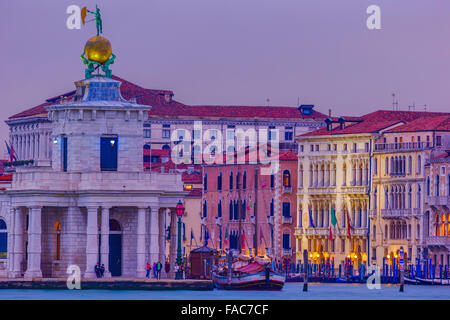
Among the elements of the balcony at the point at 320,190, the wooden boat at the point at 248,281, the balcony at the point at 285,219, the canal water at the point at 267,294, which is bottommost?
the canal water at the point at 267,294

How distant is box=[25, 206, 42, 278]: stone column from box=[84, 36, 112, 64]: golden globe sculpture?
7.35m

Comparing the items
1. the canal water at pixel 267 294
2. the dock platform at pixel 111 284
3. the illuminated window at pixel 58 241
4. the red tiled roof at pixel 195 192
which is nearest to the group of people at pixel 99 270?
the canal water at pixel 267 294

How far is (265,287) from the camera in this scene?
12269 centimetres

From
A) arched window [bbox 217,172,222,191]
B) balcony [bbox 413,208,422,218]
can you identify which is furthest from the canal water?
arched window [bbox 217,172,222,191]

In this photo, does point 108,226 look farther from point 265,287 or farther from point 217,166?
point 217,166

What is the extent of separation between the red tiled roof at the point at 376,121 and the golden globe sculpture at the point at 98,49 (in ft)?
135

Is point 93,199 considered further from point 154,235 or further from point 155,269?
point 155,269

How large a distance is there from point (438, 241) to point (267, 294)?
3122 cm

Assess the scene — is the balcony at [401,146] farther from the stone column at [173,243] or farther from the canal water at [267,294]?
the stone column at [173,243]

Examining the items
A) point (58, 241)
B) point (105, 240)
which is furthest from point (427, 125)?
point (105, 240)

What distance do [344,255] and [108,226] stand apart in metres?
47.6

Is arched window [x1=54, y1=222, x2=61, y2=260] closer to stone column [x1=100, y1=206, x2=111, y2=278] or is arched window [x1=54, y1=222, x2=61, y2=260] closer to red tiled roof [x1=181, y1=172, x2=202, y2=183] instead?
stone column [x1=100, y1=206, x2=111, y2=278]

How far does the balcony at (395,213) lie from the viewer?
152 m
